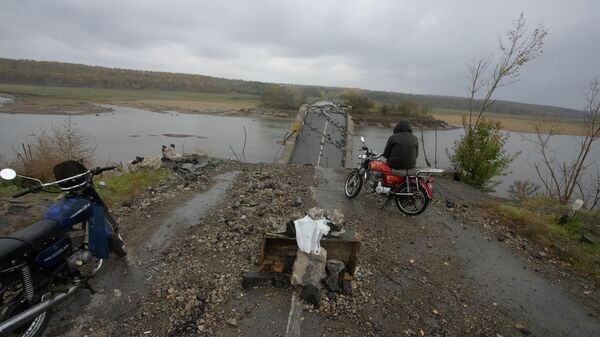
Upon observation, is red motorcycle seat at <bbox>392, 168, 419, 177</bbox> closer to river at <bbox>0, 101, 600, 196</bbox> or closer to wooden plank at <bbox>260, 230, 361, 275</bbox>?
wooden plank at <bbox>260, 230, 361, 275</bbox>

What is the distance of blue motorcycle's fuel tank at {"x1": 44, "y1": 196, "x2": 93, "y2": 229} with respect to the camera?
306cm

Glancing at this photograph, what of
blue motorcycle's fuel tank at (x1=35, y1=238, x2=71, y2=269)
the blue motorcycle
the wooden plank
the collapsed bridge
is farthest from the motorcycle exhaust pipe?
the collapsed bridge

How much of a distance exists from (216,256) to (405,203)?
3.91 meters

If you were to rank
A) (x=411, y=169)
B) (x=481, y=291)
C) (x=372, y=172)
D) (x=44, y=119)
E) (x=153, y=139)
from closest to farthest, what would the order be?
(x=481, y=291) < (x=411, y=169) < (x=372, y=172) < (x=153, y=139) < (x=44, y=119)

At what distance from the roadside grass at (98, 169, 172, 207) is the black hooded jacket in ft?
17.2

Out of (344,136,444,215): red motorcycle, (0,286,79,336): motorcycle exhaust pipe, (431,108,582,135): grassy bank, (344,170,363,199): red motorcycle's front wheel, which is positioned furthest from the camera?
(431,108,582,135): grassy bank

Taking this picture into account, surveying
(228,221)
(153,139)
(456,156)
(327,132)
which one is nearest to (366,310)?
(228,221)

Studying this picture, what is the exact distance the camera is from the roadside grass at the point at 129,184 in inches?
245

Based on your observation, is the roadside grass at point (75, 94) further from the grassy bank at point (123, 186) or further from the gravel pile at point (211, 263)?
the gravel pile at point (211, 263)

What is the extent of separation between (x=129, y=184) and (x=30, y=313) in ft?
15.2

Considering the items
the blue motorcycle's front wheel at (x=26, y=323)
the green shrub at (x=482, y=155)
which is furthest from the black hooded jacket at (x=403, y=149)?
the green shrub at (x=482, y=155)

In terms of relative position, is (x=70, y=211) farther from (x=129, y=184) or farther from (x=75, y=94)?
(x=75, y=94)

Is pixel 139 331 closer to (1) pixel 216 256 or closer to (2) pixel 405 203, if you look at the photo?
(1) pixel 216 256

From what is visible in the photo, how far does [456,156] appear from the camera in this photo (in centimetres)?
1110
